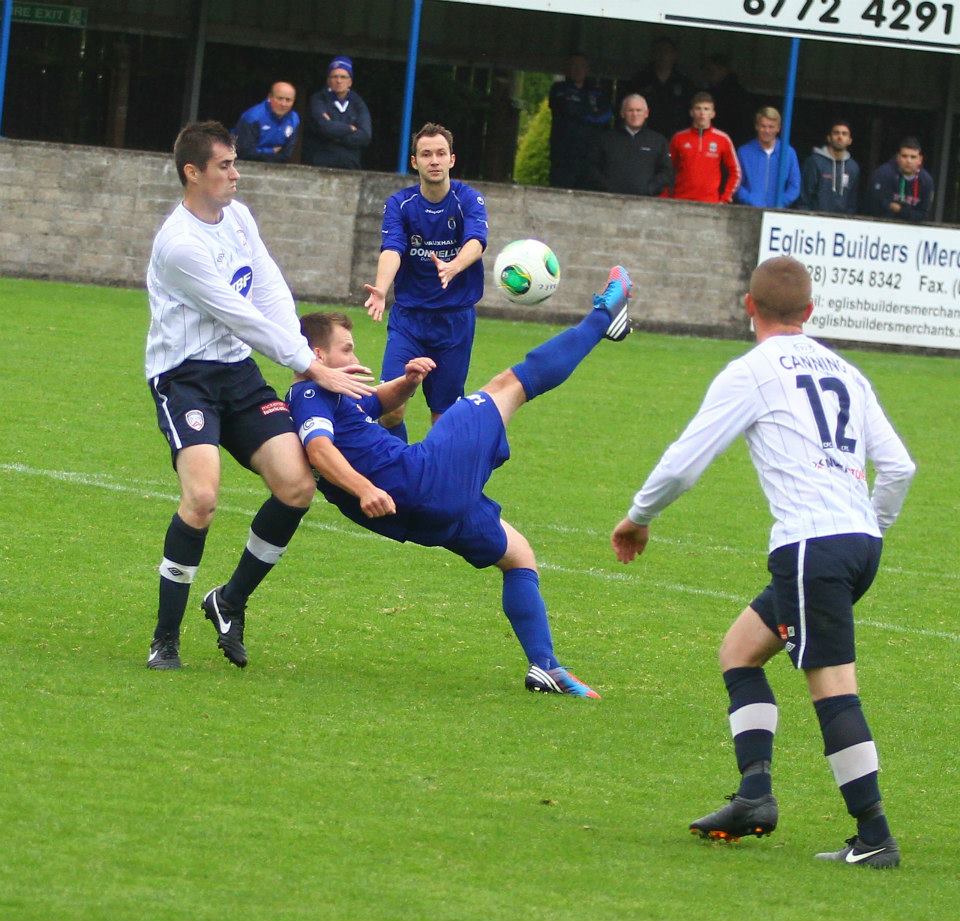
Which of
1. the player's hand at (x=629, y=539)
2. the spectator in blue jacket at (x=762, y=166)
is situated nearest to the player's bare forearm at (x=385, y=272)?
the player's hand at (x=629, y=539)

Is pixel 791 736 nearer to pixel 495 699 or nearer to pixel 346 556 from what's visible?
pixel 495 699

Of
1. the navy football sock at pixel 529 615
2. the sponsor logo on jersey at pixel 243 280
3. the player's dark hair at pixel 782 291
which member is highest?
the player's dark hair at pixel 782 291

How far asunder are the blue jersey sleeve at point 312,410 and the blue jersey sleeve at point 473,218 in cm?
382

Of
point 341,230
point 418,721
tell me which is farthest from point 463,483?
point 341,230

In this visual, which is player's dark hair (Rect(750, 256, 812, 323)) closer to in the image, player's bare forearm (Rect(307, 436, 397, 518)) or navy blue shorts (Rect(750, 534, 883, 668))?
navy blue shorts (Rect(750, 534, 883, 668))

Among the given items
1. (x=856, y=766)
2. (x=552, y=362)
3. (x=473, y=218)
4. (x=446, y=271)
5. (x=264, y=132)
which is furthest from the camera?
(x=264, y=132)

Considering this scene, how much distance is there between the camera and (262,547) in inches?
276

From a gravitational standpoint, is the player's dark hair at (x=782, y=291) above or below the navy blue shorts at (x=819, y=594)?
above

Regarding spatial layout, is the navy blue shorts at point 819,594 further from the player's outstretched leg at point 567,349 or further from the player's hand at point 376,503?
the player's outstretched leg at point 567,349

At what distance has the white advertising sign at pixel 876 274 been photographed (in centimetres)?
1938

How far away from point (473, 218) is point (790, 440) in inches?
226

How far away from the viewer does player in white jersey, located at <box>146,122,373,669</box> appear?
22.0ft

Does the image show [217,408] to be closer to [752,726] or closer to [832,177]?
[752,726]

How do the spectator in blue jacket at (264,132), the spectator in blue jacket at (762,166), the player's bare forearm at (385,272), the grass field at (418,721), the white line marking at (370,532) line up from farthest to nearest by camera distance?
the spectator in blue jacket at (762,166) < the spectator in blue jacket at (264,132) < the player's bare forearm at (385,272) < the white line marking at (370,532) < the grass field at (418,721)
